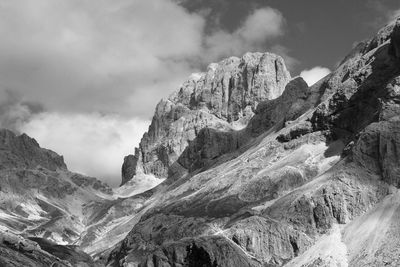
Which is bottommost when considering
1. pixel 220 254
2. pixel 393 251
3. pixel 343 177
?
pixel 393 251

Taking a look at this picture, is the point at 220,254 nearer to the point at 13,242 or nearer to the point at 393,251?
the point at 393,251

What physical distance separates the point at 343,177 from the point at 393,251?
4883 cm

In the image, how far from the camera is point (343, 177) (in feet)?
632

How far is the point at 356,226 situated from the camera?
171000 millimetres

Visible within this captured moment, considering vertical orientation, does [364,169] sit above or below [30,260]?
above

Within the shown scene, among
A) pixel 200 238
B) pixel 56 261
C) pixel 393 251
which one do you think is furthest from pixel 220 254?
pixel 56 261

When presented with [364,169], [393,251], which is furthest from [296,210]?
[393,251]

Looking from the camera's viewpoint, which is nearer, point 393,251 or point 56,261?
point 56,261

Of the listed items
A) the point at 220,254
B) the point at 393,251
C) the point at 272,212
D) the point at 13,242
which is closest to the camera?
the point at 13,242

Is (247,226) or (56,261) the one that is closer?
(56,261)

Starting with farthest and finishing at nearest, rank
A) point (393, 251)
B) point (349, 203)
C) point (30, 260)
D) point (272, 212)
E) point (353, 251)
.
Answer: point (272, 212)
point (349, 203)
point (353, 251)
point (393, 251)
point (30, 260)

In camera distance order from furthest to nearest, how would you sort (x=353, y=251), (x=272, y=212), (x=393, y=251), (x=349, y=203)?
(x=272, y=212), (x=349, y=203), (x=353, y=251), (x=393, y=251)

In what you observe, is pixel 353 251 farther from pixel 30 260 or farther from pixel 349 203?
pixel 30 260

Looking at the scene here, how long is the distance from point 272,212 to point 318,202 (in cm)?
1548
